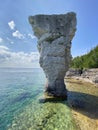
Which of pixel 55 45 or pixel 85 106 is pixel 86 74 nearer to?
pixel 55 45

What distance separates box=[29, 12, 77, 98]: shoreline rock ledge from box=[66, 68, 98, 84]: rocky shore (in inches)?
744

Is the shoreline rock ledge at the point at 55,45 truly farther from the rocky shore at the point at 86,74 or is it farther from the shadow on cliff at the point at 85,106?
the rocky shore at the point at 86,74

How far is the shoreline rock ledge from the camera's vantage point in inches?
1040

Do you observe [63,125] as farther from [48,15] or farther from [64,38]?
[48,15]

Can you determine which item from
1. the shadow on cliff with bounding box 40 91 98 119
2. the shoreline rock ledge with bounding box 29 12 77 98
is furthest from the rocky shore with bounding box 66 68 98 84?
the shadow on cliff with bounding box 40 91 98 119

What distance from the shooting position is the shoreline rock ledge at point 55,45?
2641 centimetres

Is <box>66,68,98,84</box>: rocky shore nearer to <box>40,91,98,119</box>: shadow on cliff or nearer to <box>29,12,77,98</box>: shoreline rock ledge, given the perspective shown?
<box>29,12,77,98</box>: shoreline rock ledge

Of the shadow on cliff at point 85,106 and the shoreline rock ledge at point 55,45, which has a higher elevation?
the shoreline rock ledge at point 55,45

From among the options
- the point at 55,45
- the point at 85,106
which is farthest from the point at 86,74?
the point at 85,106

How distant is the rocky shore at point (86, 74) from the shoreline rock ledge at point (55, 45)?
62.0 feet

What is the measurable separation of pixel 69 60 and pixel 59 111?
974cm

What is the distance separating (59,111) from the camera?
19984 millimetres

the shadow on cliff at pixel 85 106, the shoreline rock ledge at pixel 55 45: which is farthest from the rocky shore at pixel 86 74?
the shadow on cliff at pixel 85 106

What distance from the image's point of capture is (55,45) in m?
26.4
